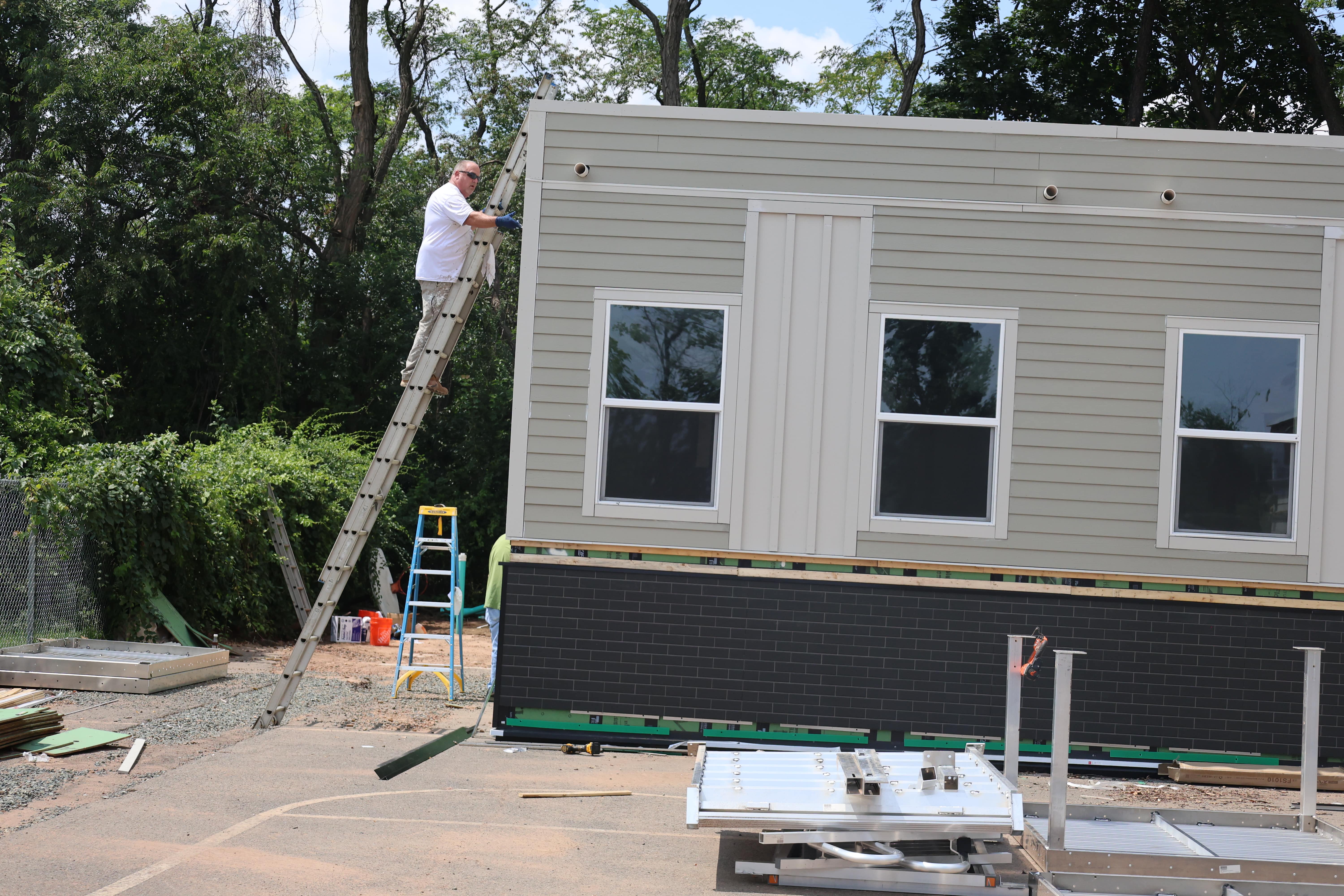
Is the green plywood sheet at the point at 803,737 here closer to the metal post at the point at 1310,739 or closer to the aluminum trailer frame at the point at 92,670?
the metal post at the point at 1310,739

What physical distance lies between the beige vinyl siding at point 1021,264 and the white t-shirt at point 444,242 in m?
0.57

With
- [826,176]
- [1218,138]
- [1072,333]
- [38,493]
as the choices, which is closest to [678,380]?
[826,176]

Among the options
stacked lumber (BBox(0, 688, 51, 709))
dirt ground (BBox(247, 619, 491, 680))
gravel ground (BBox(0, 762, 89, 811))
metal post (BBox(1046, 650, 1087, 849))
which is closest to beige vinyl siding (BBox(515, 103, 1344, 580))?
metal post (BBox(1046, 650, 1087, 849))

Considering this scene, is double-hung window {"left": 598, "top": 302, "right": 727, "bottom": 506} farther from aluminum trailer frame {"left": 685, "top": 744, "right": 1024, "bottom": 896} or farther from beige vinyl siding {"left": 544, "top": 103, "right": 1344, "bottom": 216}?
aluminum trailer frame {"left": 685, "top": 744, "right": 1024, "bottom": 896}

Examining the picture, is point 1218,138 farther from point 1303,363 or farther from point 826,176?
point 826,176

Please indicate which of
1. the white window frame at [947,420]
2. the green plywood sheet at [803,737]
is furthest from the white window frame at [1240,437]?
the green plywood sheet at [803,737]

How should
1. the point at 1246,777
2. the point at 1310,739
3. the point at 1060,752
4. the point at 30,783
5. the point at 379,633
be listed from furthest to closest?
the point at 379,633 → the point at 1246,777 → the point at 30,783 → the point at 1310,739 → the point at 1060,752

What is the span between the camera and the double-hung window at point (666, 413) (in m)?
7.80

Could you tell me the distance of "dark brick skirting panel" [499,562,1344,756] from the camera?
766 centimetres

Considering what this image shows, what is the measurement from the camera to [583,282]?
7.84 meters

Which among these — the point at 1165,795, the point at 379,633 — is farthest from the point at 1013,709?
the point at 379,633

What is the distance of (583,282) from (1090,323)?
3.63 m

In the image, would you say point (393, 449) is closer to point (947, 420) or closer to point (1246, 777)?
point (947, 420)

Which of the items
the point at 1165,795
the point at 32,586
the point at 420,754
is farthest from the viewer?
the point at 32,586
